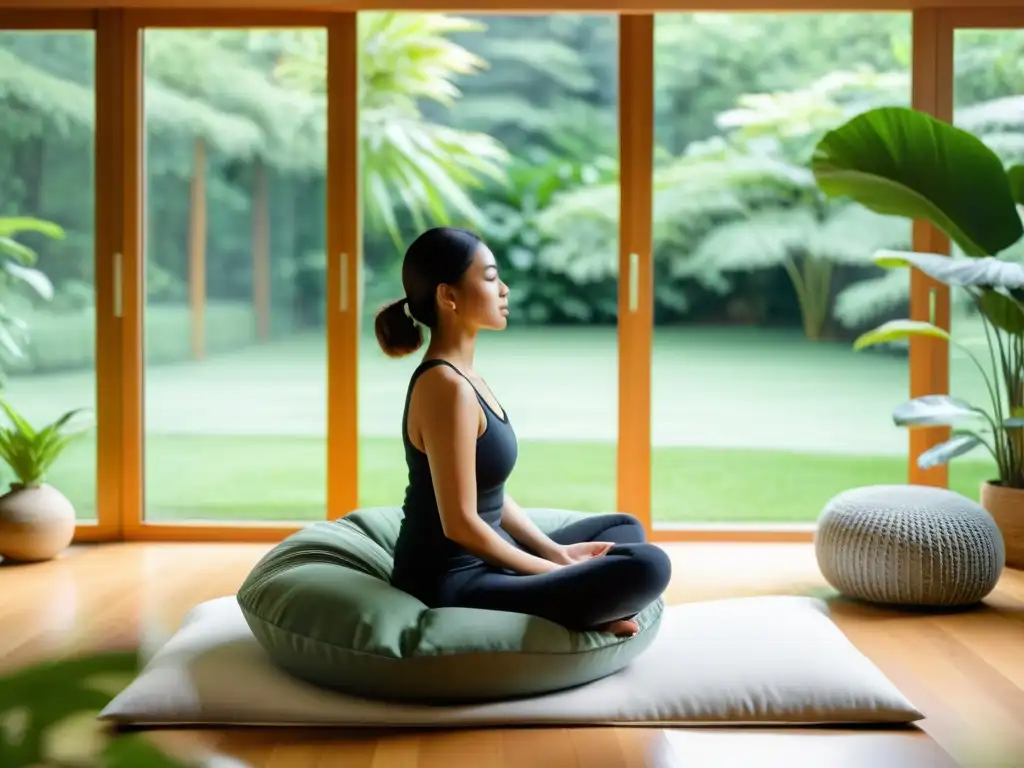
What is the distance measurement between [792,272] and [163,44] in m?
2.53

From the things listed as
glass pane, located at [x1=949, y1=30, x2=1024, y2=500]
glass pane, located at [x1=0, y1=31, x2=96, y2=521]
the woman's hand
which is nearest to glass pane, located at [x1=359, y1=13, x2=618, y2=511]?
glass pane, located at [x1=0, y1=31, x2=96, y2=521]

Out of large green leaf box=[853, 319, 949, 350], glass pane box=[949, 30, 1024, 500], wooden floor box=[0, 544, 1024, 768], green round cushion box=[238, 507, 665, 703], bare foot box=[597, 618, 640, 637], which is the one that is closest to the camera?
wooden floor box=[0, 544, 1024, 768]

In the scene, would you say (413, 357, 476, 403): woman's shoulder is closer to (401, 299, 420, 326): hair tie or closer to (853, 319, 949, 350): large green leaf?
(401, 299, 420, 326): hair tie

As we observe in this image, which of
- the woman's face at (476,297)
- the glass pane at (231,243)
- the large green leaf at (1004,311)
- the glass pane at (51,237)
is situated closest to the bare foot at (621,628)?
the woman's face at (476,297)

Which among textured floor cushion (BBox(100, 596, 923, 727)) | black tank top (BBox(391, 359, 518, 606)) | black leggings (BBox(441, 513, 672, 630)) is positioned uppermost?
black tank top (BBox(391, 359, 518, 606))

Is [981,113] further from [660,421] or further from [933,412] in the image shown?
[660,421]

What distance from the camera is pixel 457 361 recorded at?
8.26 feet

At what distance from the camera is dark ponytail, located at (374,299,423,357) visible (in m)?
2.58

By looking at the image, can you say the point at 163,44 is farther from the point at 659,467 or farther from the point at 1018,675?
the point at 1018,675

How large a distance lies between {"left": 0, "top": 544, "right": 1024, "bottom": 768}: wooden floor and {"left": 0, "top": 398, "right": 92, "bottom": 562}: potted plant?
8cm

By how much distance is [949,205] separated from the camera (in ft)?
12.4

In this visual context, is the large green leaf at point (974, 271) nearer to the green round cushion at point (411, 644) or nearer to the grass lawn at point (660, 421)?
the grass lawn at point (660, 421)

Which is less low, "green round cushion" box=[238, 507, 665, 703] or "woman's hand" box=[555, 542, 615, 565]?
"woman's hand" box=[555, 542, 615, 565]

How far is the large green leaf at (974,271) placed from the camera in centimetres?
341
